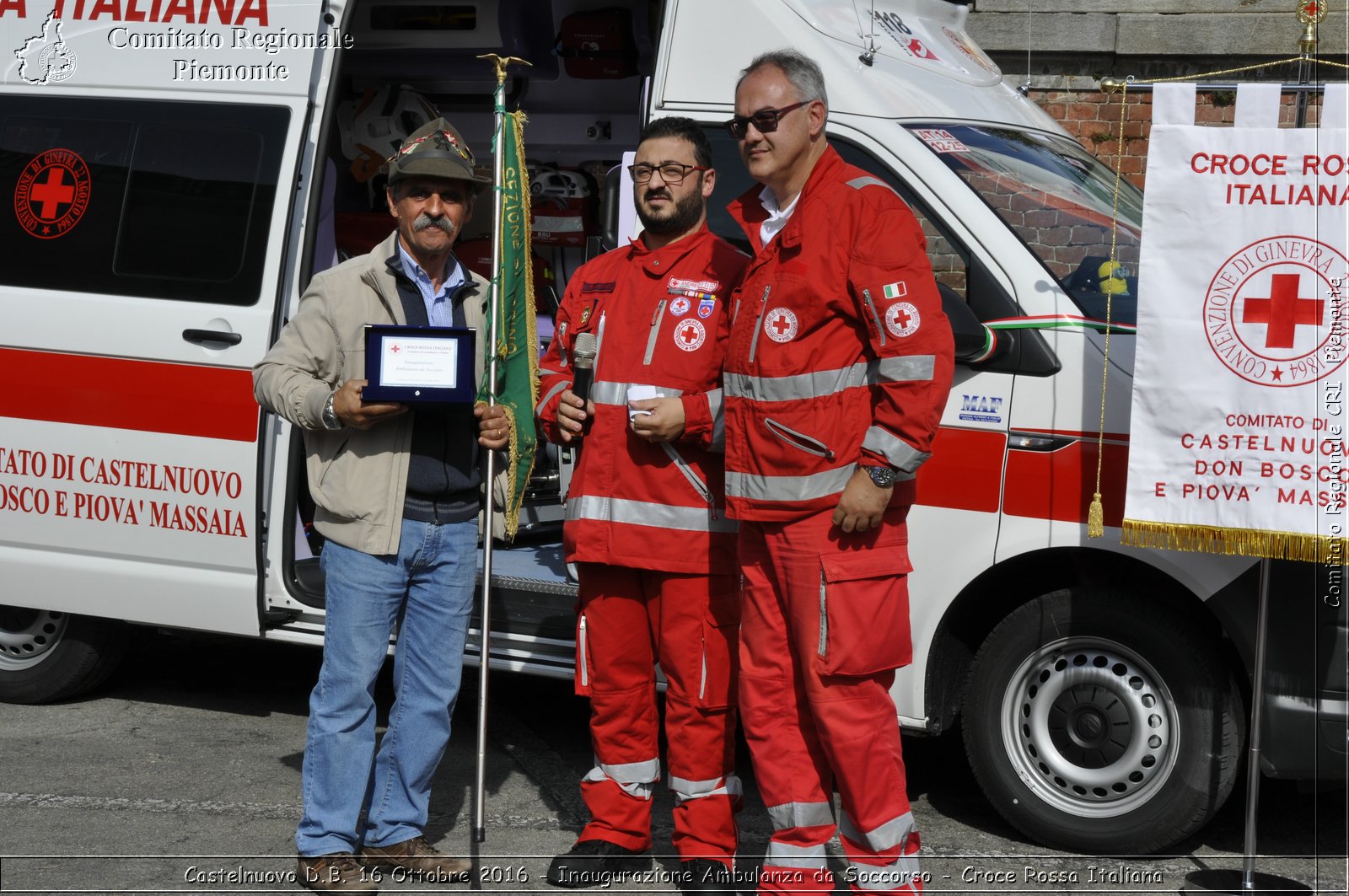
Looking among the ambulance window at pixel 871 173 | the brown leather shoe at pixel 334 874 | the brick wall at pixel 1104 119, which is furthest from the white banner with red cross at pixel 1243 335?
the brick wall at pixel 1104 119

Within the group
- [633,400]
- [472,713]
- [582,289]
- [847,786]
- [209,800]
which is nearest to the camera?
[847,786]

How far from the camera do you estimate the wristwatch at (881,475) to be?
11.7ft

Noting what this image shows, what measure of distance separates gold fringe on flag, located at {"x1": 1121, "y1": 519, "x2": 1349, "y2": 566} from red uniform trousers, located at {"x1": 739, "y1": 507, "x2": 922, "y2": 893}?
0.73 metres

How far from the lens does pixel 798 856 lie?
12.3ft

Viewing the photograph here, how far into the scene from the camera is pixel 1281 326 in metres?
3.82

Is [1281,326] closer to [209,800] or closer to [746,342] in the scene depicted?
[746,342]

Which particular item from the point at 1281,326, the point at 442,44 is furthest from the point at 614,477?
the point at 442,44

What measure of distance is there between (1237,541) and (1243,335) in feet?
1.76

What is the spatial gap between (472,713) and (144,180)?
7.59 ft

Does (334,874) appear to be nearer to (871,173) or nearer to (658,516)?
(658,516)

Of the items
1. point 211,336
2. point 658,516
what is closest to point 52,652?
point 211,336

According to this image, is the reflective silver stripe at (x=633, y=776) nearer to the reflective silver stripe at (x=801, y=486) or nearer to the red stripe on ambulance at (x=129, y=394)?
the reflective silver stripe at (x=801, y=486)

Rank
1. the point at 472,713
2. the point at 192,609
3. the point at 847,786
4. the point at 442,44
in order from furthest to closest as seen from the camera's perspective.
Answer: the point at 442,44 → the point at 472,713 → the point at 192,609 → the point at 847,786

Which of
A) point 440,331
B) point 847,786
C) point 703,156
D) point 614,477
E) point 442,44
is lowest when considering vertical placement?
point 847,786
